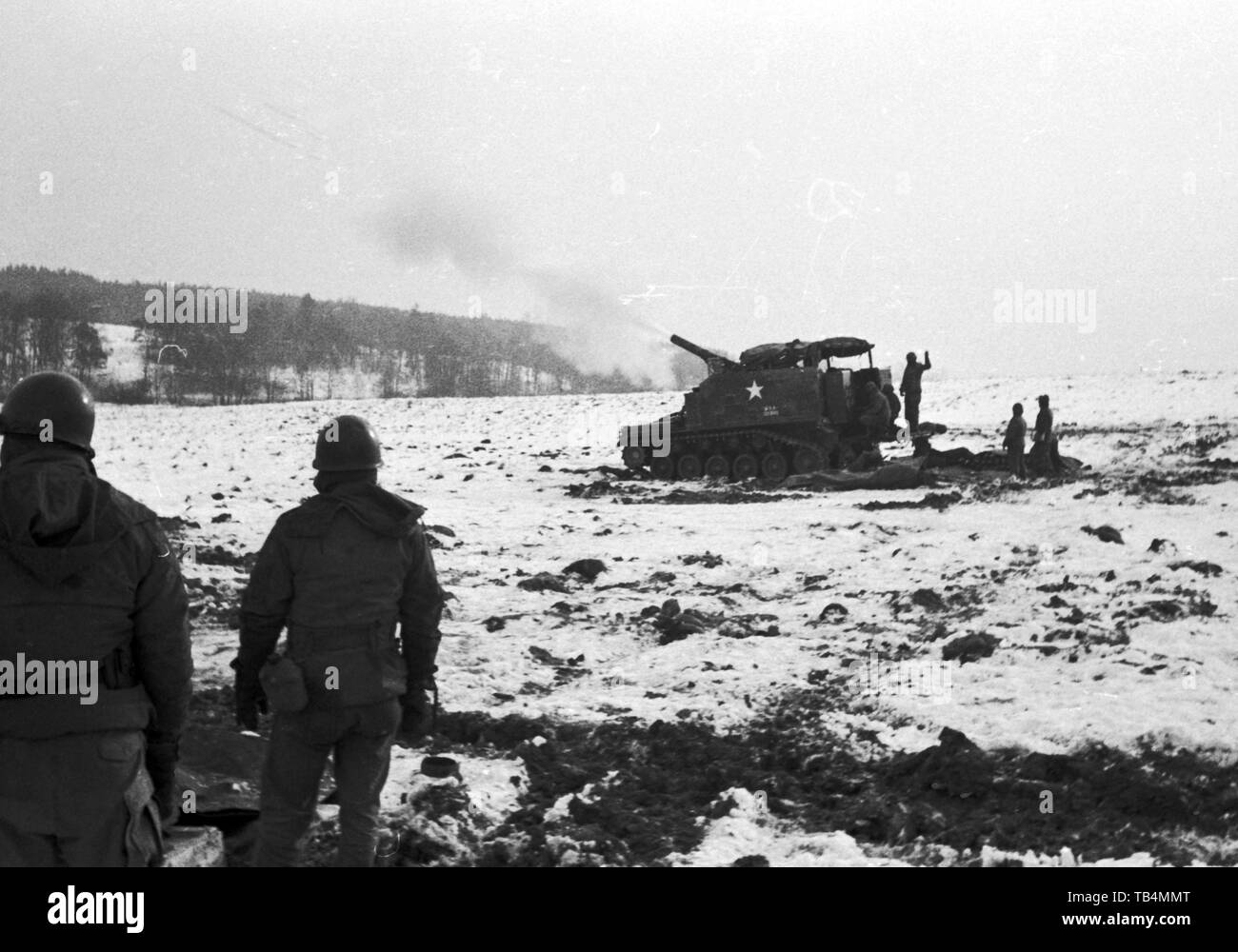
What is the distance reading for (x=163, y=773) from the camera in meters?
3.63

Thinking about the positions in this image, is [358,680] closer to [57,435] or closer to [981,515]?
[57,435]

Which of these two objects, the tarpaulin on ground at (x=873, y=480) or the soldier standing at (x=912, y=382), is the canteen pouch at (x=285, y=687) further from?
the soldier standing at (x=912, y=382)

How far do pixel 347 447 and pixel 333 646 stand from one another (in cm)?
75

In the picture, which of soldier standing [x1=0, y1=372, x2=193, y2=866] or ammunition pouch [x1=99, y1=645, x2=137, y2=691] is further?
ammunition pouch [x1=99, y1=645, x2=137, y2=691]

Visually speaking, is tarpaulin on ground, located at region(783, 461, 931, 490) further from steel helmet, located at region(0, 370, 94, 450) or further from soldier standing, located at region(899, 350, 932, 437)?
steel helmet, located at region(0, 370, 94, 450)

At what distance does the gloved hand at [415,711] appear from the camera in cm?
454

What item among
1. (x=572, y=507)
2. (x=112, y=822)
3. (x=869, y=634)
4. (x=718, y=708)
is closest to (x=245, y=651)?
(x=112, y=822)

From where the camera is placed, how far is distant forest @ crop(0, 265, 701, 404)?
61562 mm

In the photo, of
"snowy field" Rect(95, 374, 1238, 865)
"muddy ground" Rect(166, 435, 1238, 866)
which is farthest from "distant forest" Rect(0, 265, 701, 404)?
"muddy ground" Rect(166, 435, 1238, 866)

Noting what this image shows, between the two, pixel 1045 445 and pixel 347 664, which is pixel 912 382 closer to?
pixel 1045 445

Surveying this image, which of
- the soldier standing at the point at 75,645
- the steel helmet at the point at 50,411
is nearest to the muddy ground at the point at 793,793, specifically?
the soldier standing at the point at 75,645

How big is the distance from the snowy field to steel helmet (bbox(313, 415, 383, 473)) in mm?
1870

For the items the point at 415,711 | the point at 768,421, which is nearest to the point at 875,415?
the point at 768,421

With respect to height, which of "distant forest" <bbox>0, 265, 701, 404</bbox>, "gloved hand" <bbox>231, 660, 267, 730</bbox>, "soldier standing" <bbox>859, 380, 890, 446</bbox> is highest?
"distant forest" <bbox>0, 265, 701, 404</bbox>
